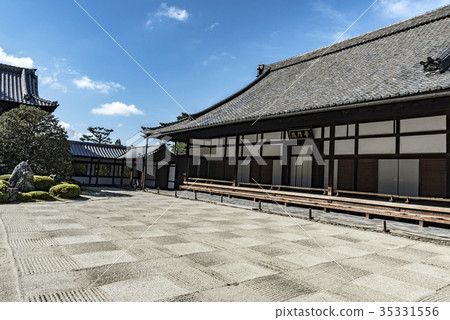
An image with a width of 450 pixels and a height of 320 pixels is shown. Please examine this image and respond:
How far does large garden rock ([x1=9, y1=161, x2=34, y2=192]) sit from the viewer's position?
41.1ft

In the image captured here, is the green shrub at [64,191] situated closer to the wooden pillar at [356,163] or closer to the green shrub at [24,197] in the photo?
the green shrub at [24,197]

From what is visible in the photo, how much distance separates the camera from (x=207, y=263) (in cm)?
452

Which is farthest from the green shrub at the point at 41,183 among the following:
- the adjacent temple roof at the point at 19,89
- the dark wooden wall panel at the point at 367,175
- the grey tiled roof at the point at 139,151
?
the dark wooden wall panel at the point at 367,175

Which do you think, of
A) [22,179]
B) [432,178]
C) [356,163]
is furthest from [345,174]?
[22,179]

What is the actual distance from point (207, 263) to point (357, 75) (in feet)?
35.6

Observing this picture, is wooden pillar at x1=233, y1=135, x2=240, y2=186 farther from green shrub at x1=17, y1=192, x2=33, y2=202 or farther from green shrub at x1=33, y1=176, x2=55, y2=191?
green shrub at x1=17, y1=192, x2=33, y2=202

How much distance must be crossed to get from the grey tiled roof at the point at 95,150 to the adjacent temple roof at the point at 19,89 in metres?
5.28

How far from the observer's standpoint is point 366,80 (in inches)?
437

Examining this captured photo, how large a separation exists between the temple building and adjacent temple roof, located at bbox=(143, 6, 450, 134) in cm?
5

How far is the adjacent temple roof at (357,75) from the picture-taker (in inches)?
357

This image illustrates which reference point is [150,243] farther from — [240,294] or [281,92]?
[281,92]
